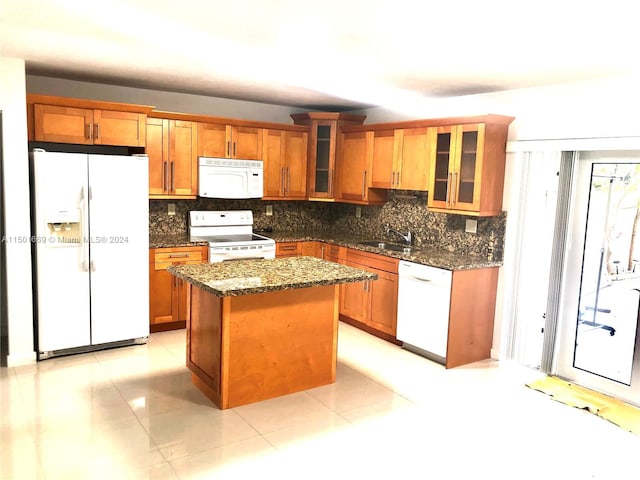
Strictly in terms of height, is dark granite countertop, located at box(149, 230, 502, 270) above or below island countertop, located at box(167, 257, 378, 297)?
above

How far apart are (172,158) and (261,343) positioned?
8.13 ft

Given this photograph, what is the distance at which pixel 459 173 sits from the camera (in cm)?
446

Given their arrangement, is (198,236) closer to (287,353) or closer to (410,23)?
(287,353)

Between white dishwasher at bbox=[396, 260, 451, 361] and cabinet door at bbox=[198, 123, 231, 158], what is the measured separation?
7.38 ft

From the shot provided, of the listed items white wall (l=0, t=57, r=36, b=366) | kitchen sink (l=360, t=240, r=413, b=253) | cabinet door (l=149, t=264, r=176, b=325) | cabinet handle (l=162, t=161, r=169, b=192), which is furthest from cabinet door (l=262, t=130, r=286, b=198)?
white wall (l=0, t=57, r=36, b=366)

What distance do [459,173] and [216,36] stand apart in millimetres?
2433

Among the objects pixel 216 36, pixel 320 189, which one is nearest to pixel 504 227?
pixel 320 189

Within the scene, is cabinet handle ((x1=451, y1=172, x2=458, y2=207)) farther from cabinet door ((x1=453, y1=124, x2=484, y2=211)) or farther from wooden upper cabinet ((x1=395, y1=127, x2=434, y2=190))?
wooden upper cabinet ((x1=395, y1=127, x2=434, y2=190))

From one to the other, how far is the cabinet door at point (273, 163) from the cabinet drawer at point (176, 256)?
1094mm

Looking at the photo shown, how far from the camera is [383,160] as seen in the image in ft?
17.2

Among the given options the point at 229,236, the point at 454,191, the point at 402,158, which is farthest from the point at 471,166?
the point at 229,236

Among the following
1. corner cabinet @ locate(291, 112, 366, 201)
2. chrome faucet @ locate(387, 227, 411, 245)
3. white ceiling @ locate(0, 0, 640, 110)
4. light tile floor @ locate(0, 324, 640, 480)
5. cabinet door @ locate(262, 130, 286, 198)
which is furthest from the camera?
corner cabinet @ locate(291, 112, 366, 201)

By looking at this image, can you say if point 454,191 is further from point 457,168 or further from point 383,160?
point 383,160

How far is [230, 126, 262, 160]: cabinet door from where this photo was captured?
545 centimetres
